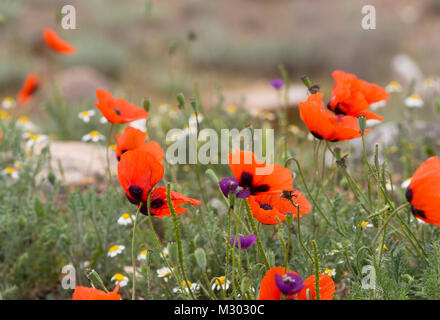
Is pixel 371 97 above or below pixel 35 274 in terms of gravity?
above

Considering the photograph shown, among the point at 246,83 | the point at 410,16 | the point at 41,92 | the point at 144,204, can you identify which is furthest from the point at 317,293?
the point at 410,16

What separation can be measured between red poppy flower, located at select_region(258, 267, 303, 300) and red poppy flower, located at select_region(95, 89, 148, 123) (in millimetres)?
611

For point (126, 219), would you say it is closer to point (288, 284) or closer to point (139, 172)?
point (139, 172)

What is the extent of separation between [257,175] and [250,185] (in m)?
0.02

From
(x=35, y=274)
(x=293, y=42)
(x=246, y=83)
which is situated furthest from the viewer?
(x=293, y=42)

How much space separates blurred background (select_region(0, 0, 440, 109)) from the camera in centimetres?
646

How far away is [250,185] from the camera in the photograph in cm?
110

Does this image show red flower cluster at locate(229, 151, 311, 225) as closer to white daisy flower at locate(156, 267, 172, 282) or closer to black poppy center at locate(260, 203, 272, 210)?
black poppy center at locate(260, 203, 272, 210)

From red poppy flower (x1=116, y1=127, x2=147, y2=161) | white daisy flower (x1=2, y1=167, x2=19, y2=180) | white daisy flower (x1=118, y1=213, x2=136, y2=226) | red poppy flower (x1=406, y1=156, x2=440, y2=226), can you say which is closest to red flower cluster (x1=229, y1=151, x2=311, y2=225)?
red poppy flower (x1=406, y1=156, x2=440, y2=226)

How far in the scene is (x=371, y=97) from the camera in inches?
54.9

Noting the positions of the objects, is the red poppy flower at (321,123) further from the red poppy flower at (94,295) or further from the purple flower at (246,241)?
the red poppy flower at (94,295)
